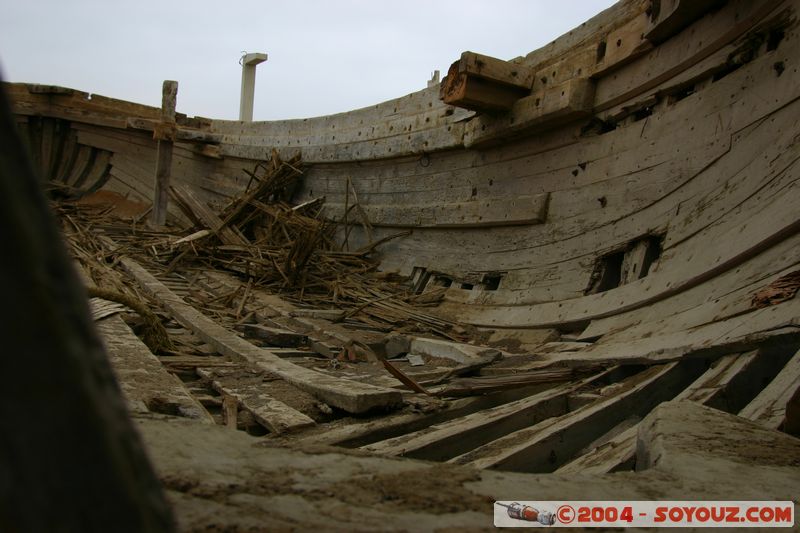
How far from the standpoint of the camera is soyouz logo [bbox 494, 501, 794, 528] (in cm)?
157

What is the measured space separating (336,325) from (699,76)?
3.63 metres

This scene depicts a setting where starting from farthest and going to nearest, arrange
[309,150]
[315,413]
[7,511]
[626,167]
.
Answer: [309,150], [626,167], [315,413], [7,511]

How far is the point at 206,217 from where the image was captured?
1017 centimetres

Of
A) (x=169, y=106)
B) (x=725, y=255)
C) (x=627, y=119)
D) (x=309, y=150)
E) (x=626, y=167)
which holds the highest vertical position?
(x=169, y=106)

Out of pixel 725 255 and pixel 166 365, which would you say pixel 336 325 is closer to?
pixel 166 365

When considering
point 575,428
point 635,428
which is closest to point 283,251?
point 575,428

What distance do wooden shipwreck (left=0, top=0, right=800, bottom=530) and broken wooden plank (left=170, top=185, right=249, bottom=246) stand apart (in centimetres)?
10

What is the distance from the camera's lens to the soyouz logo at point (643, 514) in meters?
1.57

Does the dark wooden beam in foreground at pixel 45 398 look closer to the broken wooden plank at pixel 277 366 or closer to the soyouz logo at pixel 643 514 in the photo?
the soyouz logo at pixel 643 514

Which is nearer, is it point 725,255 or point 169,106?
point 725,255

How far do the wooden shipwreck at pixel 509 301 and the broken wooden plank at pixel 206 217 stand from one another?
102mm

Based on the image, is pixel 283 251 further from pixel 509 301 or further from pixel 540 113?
pixel 540 113

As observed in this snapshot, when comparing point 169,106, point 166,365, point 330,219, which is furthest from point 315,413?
point 169,106

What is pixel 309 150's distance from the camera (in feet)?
34.3
